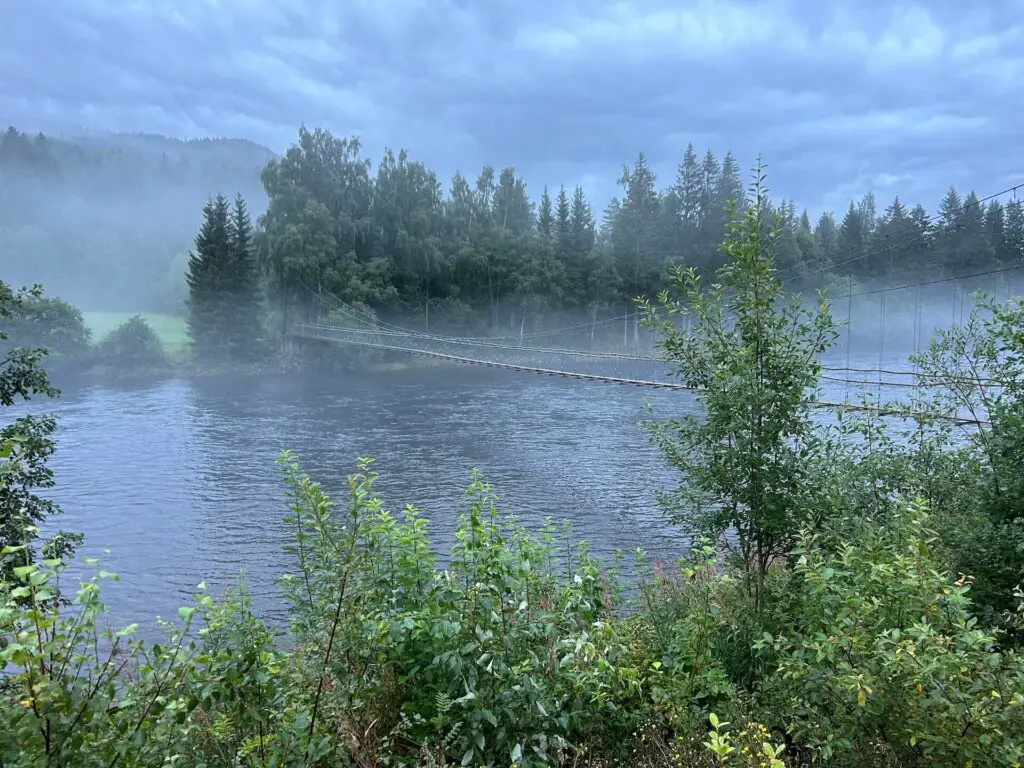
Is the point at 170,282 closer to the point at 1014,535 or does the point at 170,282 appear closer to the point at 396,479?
the point at 396,479

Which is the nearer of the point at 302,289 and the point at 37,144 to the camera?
the point at 302,289

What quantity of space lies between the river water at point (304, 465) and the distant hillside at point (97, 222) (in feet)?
110

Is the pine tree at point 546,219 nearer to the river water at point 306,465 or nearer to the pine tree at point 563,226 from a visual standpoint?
the pine tree at point 563,226

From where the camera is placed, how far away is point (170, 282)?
8312 cm

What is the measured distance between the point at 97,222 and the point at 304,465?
110379 mm

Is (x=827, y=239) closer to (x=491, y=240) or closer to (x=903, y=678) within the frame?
(x=491, y=240)

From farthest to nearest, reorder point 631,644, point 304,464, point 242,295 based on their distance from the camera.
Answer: point 242,295 < point 304,464 < point 631,644

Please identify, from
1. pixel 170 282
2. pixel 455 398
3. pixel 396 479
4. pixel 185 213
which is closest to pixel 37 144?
pixel 185 213

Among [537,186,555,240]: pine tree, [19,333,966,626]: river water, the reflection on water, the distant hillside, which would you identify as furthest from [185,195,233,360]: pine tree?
[537,186,555,240]: pine tree

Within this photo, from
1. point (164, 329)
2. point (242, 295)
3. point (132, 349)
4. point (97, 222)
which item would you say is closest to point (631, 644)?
point (132, 349)

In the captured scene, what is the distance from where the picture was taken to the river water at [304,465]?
11383mm

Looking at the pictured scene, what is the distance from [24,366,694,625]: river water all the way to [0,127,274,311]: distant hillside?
33.4 metres

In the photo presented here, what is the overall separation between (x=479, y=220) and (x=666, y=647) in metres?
50.4

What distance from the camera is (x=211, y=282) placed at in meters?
45.9
